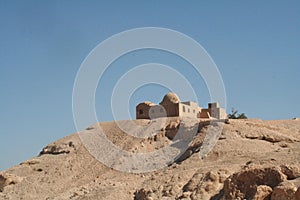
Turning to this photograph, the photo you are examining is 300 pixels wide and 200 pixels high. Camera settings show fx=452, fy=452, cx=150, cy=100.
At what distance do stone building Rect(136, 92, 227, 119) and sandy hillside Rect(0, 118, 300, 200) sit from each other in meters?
2.20

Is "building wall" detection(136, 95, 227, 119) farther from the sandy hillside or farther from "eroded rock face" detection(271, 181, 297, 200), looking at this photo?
"eroded rock face" detection(271, 181, 297, 200)

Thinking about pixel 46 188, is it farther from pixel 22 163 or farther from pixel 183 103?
pixel 183 103

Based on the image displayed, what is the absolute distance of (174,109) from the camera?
3108cm

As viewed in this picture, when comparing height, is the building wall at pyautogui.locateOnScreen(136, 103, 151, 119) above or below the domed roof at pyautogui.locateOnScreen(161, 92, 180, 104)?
below

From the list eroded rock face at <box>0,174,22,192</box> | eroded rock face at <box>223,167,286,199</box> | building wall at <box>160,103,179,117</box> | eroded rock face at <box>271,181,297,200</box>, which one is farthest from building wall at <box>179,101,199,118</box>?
eroded rock face at <box>271,181,297,200</box>

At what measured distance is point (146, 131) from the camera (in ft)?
91.5

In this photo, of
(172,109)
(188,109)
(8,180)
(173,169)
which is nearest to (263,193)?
(173,169)

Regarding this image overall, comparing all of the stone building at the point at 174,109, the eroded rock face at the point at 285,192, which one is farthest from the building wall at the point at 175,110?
the eroded rock face at the point at 285,192

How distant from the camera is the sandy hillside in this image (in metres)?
12.6

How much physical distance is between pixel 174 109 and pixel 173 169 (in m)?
10.5

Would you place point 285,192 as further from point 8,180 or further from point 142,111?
point 142,111

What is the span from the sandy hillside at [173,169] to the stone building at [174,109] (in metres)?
2.20

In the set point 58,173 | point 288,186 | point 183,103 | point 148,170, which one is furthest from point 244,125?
point 288,186

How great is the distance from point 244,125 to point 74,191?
983 cm
